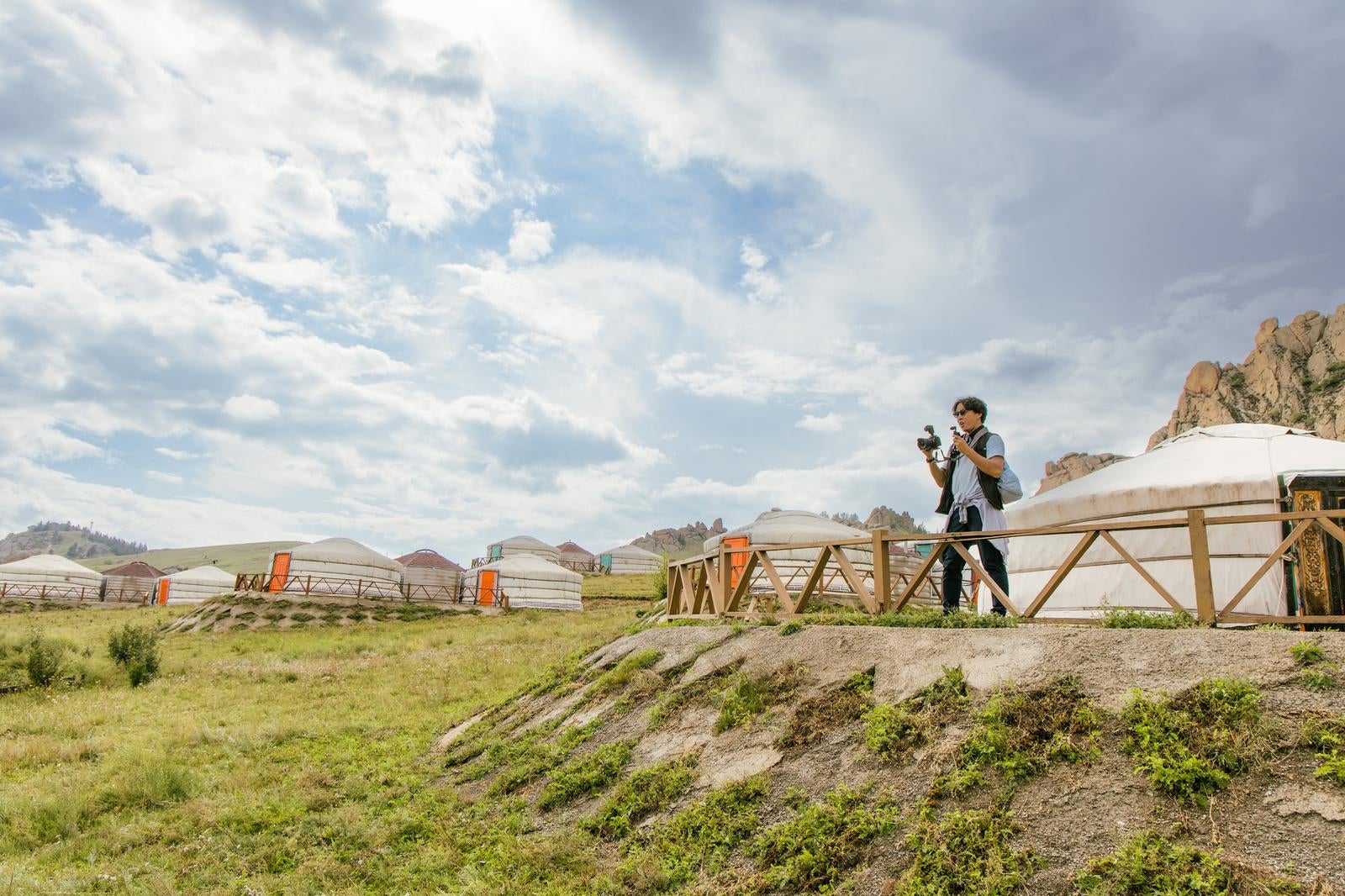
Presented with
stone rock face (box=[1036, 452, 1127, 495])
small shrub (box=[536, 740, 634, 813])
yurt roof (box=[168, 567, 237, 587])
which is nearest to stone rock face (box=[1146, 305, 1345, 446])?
stone rock face (box=[1036, 452, 1127, 495])

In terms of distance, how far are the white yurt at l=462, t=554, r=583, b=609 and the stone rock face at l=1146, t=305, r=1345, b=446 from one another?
34.1 m

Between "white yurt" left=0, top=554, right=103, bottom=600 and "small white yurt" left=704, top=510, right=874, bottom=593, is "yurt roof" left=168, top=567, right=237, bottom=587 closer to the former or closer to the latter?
"white yurt" left=0, top=554, right=103, bottom=600

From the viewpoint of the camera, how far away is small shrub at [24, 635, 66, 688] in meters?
15.9

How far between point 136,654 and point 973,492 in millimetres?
18164

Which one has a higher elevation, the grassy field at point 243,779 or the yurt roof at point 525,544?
the yurt roof at point 525,544

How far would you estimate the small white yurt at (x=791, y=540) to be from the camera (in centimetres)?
2242

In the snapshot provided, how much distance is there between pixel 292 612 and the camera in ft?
102

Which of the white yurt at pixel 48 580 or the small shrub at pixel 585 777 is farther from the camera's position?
the white yurt at pixel 48 580

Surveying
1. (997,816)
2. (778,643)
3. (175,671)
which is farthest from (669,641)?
(175,671)

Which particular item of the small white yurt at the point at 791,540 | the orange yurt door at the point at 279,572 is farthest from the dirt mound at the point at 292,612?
the small white yurt at the point at 791,540

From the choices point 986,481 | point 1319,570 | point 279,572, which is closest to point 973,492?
point 986,481

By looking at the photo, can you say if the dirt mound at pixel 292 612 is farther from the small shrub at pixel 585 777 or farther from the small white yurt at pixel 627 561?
the small white yurt at pixel 627 561

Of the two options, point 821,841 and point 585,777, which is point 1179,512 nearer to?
point 821,841

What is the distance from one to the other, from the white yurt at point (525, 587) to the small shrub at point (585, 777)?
102 ft
